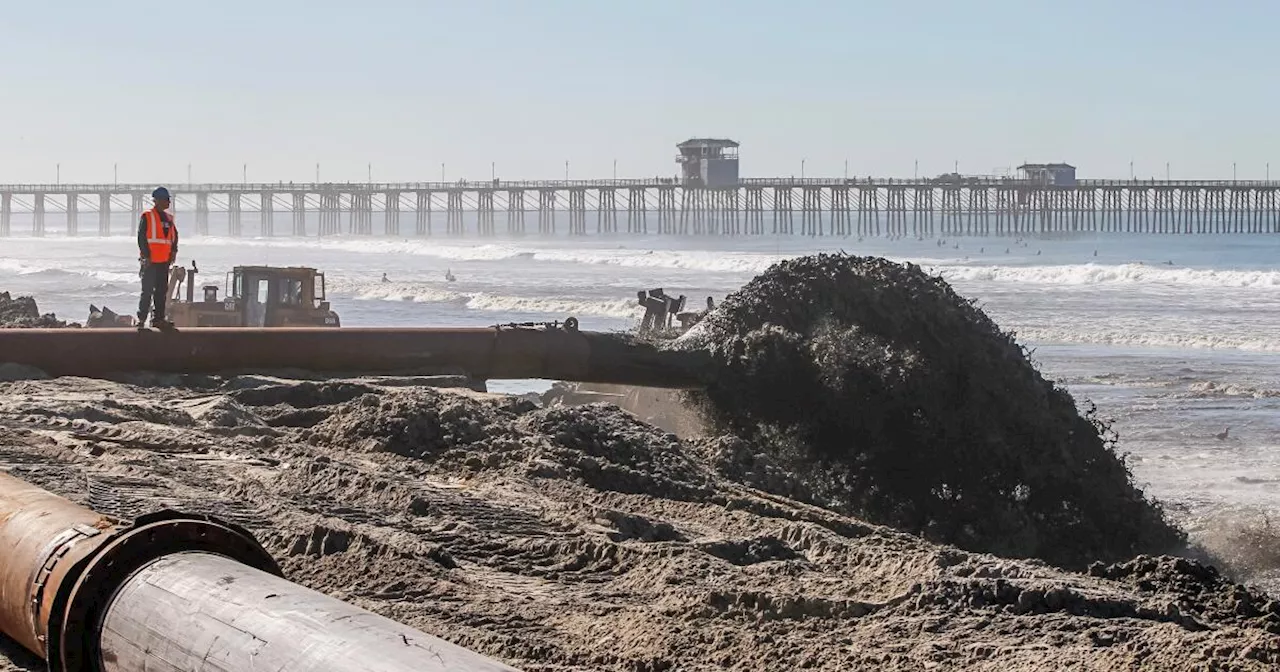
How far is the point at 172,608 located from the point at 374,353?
7814 mm

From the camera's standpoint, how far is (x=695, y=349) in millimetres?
11266

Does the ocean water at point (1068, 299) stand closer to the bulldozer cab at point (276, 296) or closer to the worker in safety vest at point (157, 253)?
the bulldozer cab at point (276, 296)

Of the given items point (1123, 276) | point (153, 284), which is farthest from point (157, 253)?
point (1123, 276)

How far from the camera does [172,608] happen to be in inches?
151

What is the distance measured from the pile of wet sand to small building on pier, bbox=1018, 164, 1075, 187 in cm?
9020

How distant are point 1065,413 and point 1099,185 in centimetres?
8060

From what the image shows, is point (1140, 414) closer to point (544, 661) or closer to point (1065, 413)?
point (1065, 413)

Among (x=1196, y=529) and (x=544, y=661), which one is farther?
(x=1196, y=529)

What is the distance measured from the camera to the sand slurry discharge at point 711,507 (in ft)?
16.7

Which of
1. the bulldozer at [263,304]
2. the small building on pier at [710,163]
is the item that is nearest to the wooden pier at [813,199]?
the small building on pier at [710,163]

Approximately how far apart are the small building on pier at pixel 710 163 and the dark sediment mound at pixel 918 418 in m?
82.3

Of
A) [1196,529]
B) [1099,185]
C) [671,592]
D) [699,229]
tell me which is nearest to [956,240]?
[1099,185]

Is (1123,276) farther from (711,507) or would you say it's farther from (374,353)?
(711,507)

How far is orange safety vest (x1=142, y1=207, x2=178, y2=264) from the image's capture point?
11750mm
